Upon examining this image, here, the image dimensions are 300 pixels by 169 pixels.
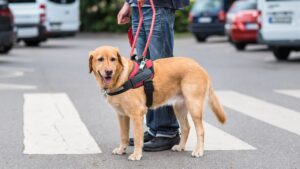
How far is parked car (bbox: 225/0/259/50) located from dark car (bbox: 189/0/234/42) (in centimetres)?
443

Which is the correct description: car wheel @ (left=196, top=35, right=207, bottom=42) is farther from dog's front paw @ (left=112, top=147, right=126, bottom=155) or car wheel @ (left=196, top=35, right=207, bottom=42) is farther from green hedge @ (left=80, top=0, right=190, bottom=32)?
dog's front paw @ (left=112, top=147, right=126, bottom=155)

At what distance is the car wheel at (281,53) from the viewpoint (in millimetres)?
18547

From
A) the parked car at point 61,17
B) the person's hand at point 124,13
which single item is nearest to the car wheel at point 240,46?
the parked car at point 61,17

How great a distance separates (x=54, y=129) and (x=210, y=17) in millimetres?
20851

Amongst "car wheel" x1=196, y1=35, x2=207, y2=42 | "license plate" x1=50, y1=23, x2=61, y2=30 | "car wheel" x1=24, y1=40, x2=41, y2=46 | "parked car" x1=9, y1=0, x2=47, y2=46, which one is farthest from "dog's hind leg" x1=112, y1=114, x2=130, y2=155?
"car wheel" x1=196, y1=35, x2=207, y2=42

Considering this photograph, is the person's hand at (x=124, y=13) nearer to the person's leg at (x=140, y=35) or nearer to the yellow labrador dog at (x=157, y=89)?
the person's leg at (x=140, y=35)

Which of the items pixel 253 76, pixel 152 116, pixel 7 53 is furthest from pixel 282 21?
pixel 152 116

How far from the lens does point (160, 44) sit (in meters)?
6.51

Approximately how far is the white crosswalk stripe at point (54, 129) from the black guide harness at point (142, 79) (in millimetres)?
707

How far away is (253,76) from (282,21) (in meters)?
3.43

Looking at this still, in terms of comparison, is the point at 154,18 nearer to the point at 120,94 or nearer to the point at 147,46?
the point at 147,46

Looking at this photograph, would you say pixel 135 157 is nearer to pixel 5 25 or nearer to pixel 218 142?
pixel 218 142

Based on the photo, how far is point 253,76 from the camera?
46.1 ft

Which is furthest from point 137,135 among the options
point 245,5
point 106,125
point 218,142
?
point 245,5
